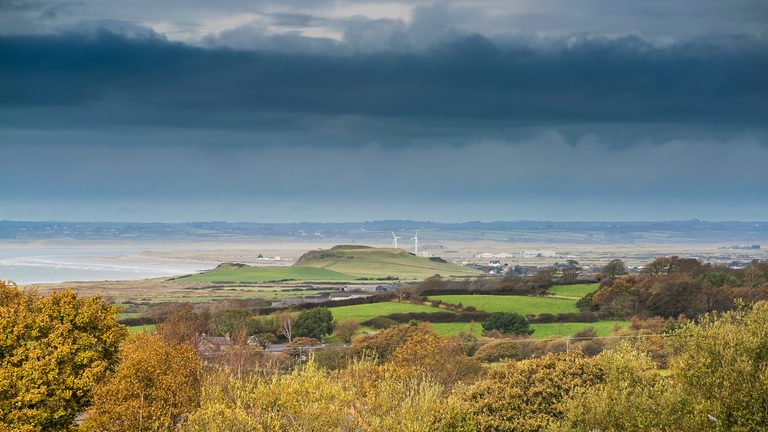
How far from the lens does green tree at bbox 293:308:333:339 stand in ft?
366

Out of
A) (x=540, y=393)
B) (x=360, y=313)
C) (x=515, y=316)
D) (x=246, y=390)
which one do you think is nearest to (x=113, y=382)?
(x=246, y=390)

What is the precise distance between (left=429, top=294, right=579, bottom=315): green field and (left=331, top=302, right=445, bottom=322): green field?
253 inches

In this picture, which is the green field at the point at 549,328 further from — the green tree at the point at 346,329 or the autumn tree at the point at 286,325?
the autumn tree at the point at 286,325

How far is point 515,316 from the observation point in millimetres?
115562

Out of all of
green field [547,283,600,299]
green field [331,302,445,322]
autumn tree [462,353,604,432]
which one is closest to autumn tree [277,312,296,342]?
green field [331,302,445,322]

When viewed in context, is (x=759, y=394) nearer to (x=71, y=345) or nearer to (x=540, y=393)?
(x=540, y=393)

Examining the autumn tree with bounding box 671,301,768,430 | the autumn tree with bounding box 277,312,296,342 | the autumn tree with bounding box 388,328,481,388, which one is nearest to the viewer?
the autumn tree with bounding box 671,301,768,430

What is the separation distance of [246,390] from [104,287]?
156 metres

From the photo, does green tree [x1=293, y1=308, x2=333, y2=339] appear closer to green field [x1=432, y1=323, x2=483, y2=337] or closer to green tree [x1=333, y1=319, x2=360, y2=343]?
green tree [x1=333, y1=319, x2=360, y2=343]

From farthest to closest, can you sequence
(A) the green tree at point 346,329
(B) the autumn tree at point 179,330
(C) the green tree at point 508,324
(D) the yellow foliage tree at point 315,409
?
1. (C) the green tree at point 508,324
2. (A) the green tree at point 346,329
3. (B) the autumn tree at point 179,330
4. (D) the yellow foliage tree at point 315,409

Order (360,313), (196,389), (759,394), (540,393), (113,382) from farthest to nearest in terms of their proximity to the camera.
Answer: (360,313) < (540,393) < (196,389) < (113,382) < (759,394)

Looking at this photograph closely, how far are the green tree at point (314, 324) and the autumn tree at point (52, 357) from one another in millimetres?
63496

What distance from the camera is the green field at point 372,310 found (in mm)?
125188

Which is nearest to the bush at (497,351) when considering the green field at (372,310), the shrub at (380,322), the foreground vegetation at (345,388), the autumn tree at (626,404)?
the shrub at (380,322)
